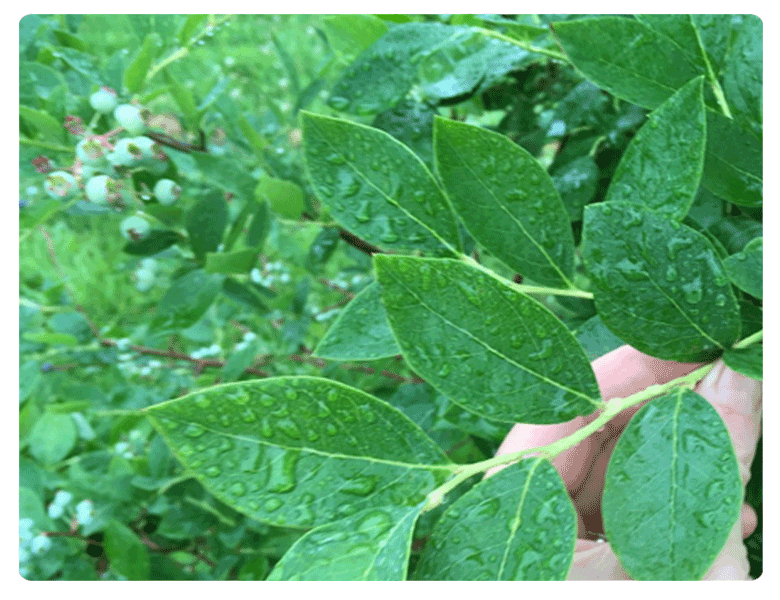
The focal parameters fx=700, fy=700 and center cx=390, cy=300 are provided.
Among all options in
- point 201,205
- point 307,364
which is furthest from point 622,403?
point 307,364

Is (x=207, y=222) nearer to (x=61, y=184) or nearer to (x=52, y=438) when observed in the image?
(x=61, y=184)

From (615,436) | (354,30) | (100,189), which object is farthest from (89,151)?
(615,436)

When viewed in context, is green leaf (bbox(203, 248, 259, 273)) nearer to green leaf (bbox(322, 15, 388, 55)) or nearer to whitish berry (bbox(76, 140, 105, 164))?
whitish berry (bbox(76, 140, 105, 164))

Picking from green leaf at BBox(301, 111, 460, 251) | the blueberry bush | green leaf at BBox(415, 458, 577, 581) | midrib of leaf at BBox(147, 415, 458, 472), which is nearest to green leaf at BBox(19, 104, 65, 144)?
the blueberry bush

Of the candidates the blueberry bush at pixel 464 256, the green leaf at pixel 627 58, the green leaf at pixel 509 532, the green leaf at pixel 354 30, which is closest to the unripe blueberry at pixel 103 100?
the blueberry bush at pixel 464 256

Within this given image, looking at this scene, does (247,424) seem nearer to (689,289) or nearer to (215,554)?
(689,289)
